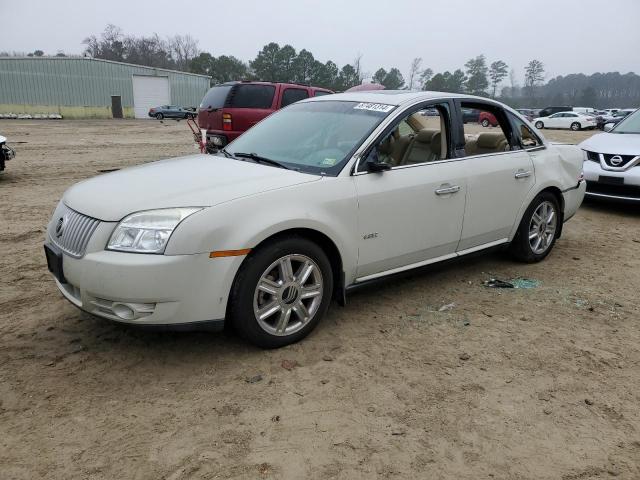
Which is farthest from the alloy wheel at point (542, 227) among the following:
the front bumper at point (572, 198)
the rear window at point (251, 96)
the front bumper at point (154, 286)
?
the rear window at point (251, 96)

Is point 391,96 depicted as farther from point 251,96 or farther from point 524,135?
point 251,96

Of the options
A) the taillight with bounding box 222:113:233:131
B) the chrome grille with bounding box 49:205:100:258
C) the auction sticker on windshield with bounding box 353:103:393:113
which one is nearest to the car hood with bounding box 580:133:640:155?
the auction sticker on windshield with bounding box 353:103:393:113

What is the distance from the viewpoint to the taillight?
10.1m

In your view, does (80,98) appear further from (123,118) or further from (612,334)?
(612,334)

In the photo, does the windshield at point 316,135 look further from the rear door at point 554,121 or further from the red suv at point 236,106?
the rear door at point 554,121

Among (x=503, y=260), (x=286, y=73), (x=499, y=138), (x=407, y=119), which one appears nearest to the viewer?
(x=407, y=119)

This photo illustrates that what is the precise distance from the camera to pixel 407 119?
4.07m

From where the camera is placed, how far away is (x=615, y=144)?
25.6ft

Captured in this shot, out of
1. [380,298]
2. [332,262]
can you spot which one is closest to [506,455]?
[332,262]

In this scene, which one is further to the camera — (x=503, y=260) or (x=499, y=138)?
(x=503, y=260)

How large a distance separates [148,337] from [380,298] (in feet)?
6.09

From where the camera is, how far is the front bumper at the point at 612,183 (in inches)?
288

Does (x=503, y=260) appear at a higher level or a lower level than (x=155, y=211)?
lower

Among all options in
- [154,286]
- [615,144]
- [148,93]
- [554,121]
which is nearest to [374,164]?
[154,286]
